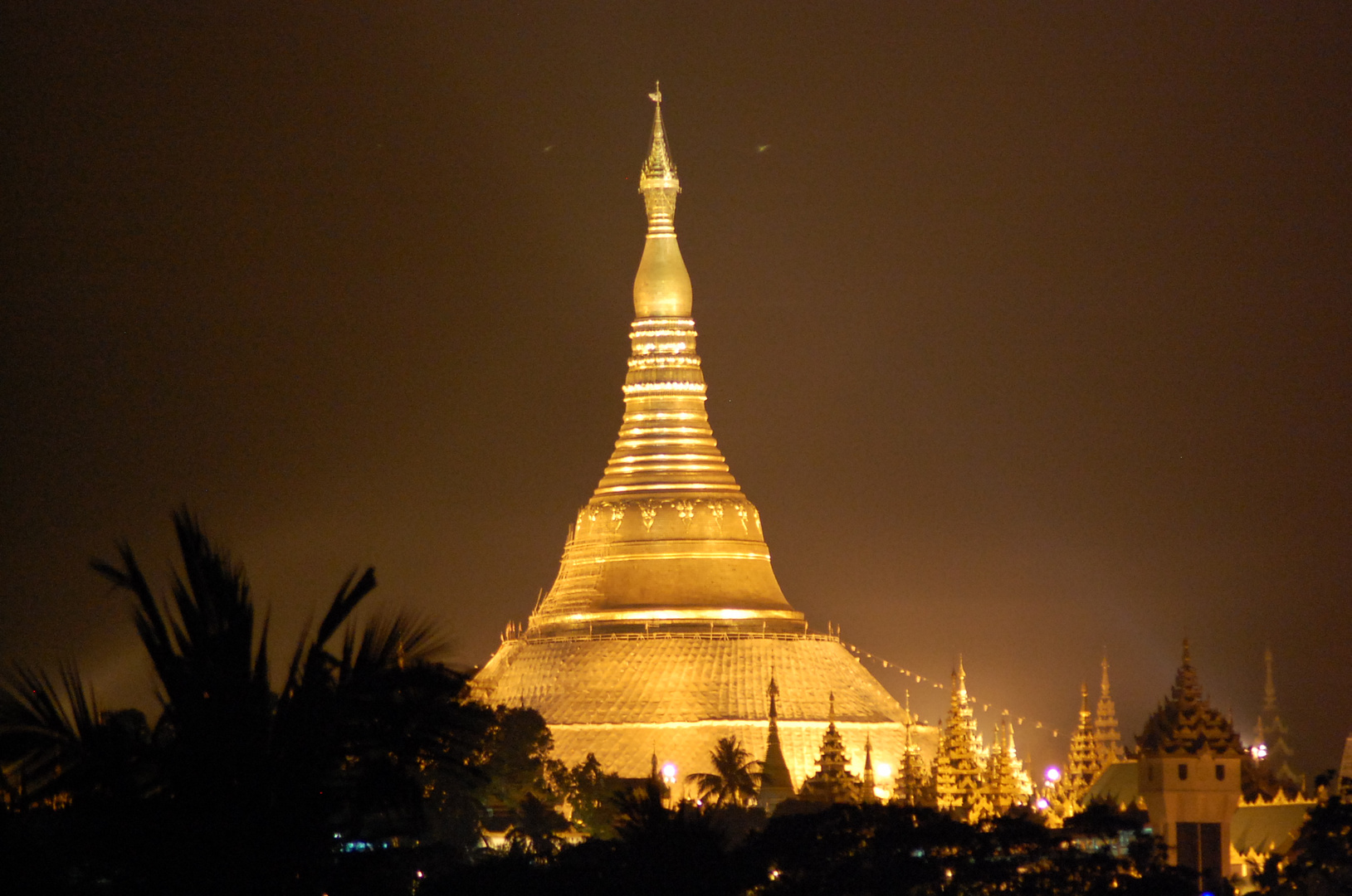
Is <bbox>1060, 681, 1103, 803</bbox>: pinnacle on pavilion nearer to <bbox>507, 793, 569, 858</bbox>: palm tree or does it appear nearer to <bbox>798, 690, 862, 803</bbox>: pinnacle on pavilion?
<bbox>798, 690, 862, 803</bbox>: pinnacle on pavilion

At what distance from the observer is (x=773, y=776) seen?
57.8 metres

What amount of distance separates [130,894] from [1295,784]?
45.8 metres

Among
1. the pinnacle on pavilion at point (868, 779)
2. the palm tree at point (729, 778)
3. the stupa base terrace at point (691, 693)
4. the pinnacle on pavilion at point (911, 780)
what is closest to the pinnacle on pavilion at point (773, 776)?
the palm tree at point (729, 778)

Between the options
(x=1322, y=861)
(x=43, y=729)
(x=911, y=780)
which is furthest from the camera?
(x=911, y=780)

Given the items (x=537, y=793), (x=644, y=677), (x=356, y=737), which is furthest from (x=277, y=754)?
(x=644, y=677)

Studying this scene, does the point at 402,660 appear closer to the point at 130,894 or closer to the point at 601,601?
the point at 130,894

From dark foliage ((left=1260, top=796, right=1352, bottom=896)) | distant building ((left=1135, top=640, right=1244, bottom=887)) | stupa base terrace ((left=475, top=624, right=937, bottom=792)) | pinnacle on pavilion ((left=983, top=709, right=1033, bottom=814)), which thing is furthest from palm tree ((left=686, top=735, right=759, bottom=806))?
dark foliage ((left=1260, top=796, right=1352, bottom=896))

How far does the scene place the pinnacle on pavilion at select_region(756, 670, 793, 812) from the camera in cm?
5658

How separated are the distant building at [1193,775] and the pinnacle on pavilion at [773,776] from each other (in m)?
10.8

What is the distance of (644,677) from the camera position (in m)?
64.8

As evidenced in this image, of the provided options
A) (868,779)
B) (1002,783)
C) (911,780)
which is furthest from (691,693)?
(1002,783)

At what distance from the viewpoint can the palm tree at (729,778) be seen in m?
56.0

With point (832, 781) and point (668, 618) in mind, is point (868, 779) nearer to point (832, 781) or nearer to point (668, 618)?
point (832, 781)

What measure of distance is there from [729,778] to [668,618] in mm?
10227
